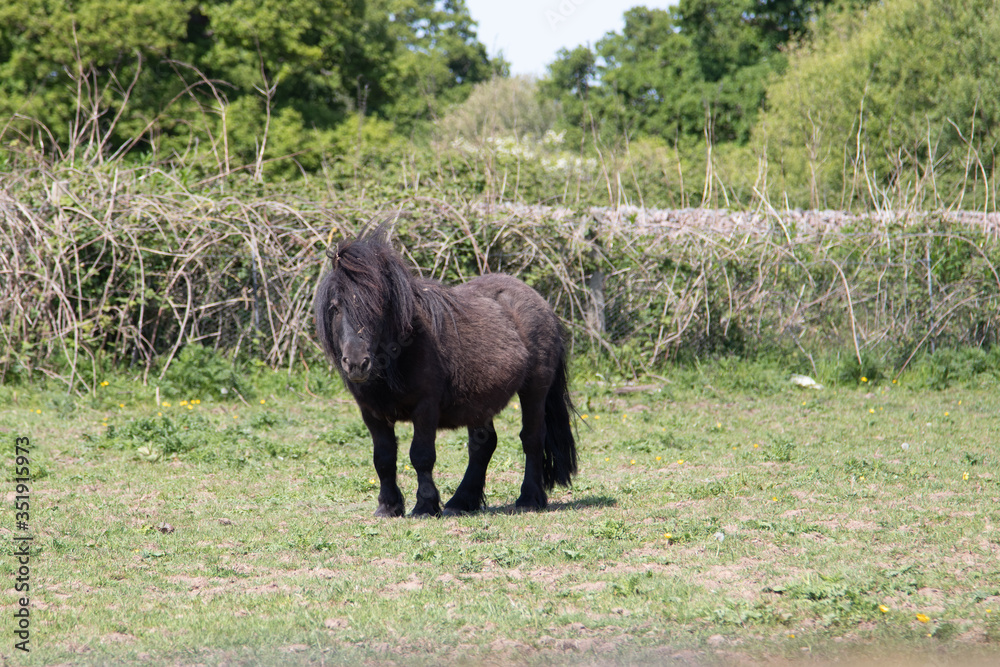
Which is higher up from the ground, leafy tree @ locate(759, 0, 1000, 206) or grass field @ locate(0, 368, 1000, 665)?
leafy tree @ locate(759, 0, 1000, 206)

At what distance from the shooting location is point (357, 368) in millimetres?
5398

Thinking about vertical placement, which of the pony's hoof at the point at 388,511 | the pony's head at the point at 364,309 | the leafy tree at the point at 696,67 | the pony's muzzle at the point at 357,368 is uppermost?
the leafy tree at the point at 696,67

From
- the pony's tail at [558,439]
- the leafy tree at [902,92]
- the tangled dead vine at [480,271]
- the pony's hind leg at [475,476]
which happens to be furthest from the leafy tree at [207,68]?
the pony's hind leg at [475,476]

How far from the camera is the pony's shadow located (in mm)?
6711

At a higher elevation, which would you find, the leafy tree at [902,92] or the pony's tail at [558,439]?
the leafy tree at [902,92]

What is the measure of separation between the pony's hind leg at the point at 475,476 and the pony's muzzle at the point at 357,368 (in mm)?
1426

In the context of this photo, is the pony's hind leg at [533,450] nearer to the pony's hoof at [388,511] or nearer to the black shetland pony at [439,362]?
the black shetland pony at [439,362]

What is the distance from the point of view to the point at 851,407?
1111cm

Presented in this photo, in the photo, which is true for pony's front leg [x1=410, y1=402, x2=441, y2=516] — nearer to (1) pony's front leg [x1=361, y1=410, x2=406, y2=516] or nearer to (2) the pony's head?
(1) pony's front leg [x1=361, y1=410, x2=406, y2=516]

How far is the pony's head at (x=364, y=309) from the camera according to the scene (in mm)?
5465

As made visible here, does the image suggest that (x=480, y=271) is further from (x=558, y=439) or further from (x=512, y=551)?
(x=512, y=551)

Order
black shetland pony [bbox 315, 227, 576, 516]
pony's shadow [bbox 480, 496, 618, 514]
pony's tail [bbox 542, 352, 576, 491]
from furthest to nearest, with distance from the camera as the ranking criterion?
pony's tail [bbox 542, 352, 576, 491], pony's shadow [bbox 480, 496, 618, 514], black shetland pony [bbox 315, 227, 576, 516]

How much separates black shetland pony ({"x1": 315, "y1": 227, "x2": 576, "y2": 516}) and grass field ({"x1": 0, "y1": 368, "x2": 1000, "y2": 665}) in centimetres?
33

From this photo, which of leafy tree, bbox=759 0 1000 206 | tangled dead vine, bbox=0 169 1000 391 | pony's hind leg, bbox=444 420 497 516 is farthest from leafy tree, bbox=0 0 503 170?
pony's hind leg, bbox=444 420 497 516
